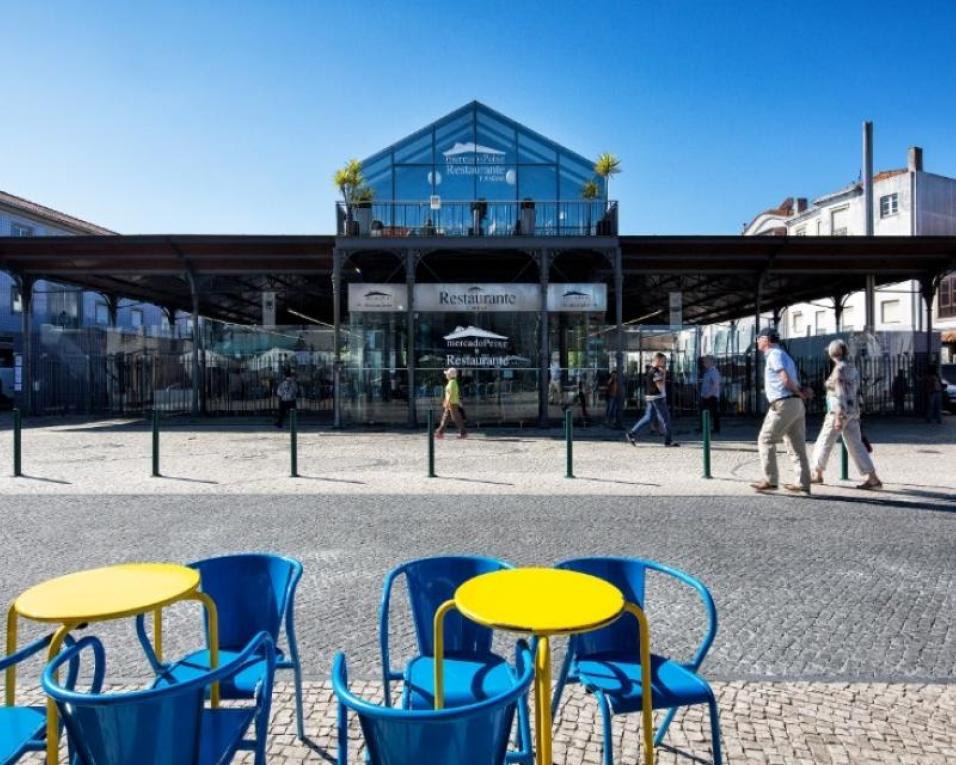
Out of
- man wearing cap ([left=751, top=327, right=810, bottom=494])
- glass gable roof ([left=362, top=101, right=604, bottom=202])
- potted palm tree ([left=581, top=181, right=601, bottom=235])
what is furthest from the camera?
glass gable roof ([left=362, top=101, right=604, bottom=202])

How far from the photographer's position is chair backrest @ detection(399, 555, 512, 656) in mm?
2973

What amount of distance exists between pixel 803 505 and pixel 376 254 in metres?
14.5

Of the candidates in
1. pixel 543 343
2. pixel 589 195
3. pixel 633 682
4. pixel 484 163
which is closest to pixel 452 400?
pixel 543 343

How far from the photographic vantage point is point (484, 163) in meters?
21.8

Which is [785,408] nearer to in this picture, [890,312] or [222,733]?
[222,733]

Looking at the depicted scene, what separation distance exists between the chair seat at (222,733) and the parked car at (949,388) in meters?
27.1

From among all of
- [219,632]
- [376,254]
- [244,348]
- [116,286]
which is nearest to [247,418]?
[244,348]

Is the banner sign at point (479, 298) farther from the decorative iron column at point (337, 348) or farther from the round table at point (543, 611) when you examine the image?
the round table at point (543, 611)

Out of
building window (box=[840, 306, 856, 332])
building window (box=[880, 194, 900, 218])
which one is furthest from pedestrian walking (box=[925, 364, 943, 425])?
building window (box=[840, 306, 856, 332])

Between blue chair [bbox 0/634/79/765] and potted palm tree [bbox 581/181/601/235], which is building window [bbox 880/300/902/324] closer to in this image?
potted palm tree [bbox 581/181/601/235]

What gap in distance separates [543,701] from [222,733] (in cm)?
111

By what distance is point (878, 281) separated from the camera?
80.7 ft

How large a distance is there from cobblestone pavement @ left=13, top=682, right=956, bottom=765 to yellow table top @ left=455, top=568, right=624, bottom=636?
869 millimetres

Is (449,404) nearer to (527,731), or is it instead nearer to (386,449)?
(386,449)
